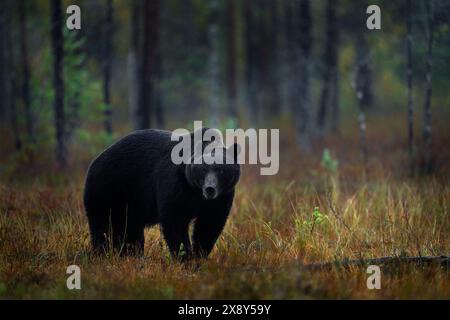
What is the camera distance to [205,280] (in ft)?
16.9

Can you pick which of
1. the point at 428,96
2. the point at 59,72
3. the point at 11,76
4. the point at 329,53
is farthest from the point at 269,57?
the point at 428,96

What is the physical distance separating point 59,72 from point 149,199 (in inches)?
278

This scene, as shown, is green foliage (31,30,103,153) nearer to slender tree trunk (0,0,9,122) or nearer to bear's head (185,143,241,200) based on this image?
bear's head (185,143,241,200)

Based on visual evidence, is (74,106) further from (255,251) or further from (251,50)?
(251,50)

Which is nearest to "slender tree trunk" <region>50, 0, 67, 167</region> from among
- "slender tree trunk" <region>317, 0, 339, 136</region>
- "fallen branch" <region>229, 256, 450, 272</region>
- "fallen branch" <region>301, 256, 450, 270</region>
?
"fallen branch" <region>229, 256, 450, 272</region>

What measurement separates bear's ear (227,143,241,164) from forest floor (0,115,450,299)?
1027 mm

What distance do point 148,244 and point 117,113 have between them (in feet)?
105

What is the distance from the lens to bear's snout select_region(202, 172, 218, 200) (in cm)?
546

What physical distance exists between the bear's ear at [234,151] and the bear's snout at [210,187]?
346 mm

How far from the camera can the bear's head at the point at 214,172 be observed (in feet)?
18.1

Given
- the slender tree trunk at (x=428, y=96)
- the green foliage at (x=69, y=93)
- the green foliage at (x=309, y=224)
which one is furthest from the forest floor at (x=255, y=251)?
the green foliage at (x=69, y=93)

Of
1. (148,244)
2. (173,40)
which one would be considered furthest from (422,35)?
(173,40)
